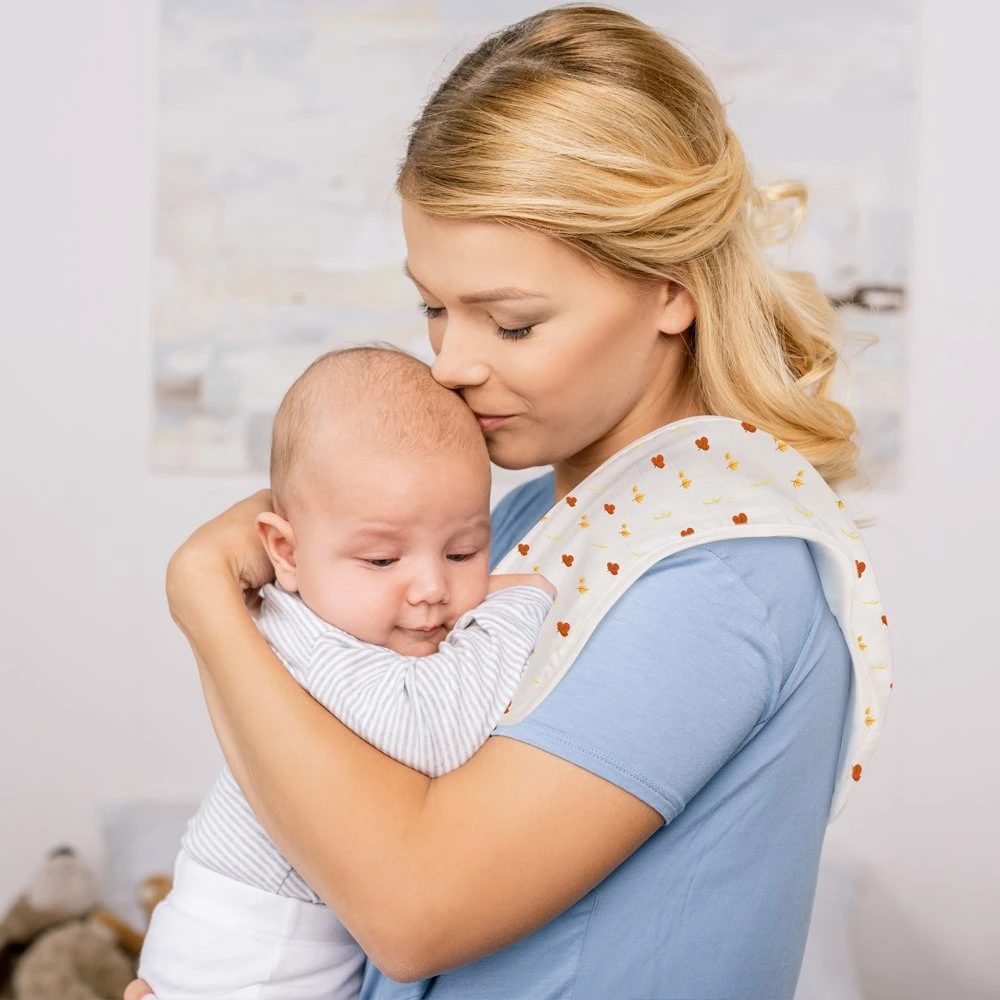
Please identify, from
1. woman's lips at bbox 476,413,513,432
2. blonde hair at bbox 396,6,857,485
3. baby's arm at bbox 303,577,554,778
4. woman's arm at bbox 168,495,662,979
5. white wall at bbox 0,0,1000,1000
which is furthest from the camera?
white wall at bbox 0,0,1000,1000

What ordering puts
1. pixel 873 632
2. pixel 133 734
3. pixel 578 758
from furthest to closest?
pixel 133 734 < pixel 873 632 < pixel 578 758

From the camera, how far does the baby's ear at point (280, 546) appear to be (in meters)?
1.32

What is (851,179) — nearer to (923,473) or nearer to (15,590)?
(923,473)

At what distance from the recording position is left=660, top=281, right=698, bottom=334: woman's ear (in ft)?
4.44

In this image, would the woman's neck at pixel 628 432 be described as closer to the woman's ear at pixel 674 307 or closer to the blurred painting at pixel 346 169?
the woman's ear at pixel 674 307

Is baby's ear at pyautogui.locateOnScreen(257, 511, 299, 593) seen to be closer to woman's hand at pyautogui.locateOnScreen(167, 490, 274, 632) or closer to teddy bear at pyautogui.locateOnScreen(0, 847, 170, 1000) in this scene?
woman's hand at pyautogui.locateOnScreen(167, 490, 274, 632)

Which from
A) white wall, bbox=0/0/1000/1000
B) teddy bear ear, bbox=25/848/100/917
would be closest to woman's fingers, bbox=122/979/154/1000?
teddy bear ear, bbox=25/848/100/917

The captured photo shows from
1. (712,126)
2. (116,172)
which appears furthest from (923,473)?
(116,172)

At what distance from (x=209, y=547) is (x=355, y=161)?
2.09m

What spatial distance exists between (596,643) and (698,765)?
0.43ft

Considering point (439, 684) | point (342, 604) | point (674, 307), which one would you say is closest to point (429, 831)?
point (439, 684)

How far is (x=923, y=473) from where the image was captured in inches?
121

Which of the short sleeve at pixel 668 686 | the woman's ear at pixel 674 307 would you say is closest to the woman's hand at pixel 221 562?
the short sleeve at pixel 668 686

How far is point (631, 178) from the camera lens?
49.2 inches
